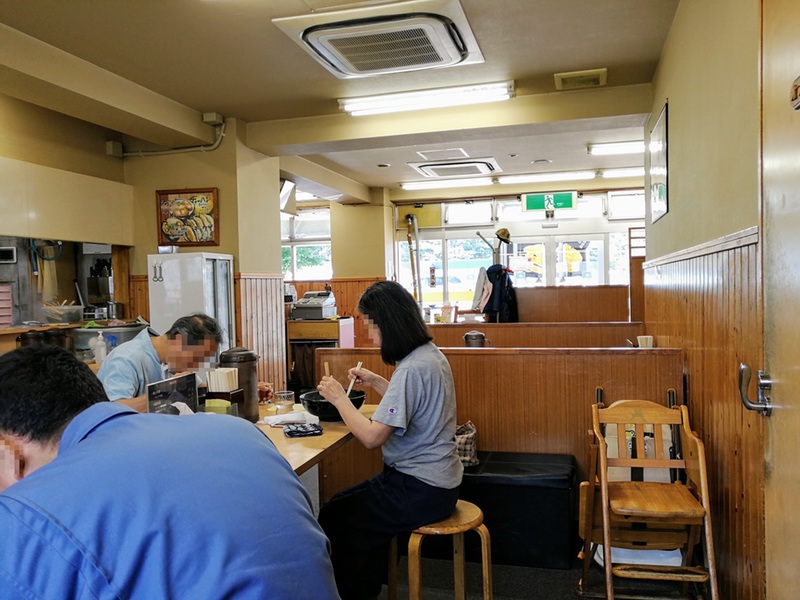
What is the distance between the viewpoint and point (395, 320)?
2.51 m

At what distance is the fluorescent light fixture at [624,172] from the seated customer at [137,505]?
9.40 m

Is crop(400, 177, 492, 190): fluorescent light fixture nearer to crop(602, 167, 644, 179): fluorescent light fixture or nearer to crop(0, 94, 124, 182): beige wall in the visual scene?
crop(602, 167, 644, 179): fluorescent light fixture

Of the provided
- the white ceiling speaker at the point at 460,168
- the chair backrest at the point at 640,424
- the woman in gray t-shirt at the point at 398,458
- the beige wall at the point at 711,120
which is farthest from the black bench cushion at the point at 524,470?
the white ceiling speaker at the point at 460,168

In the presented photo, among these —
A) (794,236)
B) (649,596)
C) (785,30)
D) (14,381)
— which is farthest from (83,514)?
(649,596)

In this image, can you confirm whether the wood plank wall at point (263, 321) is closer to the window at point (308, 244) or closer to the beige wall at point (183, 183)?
the beige wall at point (183, 183)

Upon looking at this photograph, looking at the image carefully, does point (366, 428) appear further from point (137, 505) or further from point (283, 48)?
point (283, 48)

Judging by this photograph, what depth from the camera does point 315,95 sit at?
17.3 ft

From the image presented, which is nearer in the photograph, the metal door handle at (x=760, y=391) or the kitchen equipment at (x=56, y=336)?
the metal door handle at (x=760, y=391)

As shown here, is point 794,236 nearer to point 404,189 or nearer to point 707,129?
point 707,129

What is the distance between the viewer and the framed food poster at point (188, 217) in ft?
19.2

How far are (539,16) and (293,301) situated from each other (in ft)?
17.3

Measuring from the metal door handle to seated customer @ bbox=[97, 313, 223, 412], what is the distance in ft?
6.67

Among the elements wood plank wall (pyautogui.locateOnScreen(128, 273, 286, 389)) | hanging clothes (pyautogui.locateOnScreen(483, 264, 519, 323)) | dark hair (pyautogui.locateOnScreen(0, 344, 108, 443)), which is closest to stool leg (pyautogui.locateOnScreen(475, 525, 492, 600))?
dark hair (pyautogui.locateOnScreen(0, 344, 108, 443))

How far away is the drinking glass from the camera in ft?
9.90
